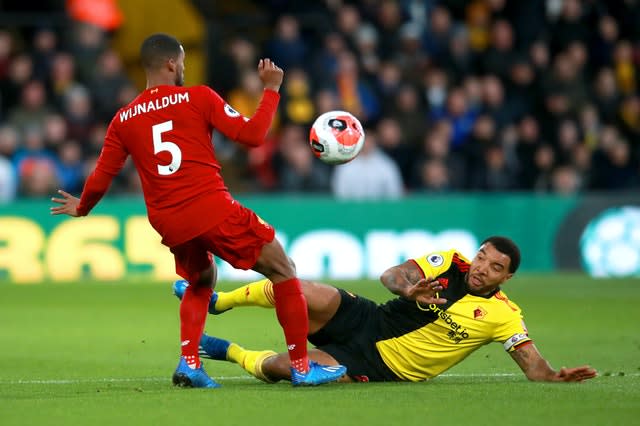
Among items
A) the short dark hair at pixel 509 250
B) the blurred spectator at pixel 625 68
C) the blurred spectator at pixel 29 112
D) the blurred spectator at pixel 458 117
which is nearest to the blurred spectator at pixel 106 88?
the blurred spectator at pixel 29 112

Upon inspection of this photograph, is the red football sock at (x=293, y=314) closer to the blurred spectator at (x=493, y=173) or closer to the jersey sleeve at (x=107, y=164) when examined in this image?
the jersey sleeve at (x=107, y=164)

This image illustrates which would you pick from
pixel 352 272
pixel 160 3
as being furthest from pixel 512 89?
pixel 160 3

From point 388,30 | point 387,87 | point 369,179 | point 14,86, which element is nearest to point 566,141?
point 387,87

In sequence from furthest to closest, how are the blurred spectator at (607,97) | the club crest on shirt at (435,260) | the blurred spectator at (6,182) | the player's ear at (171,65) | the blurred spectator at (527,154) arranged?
the blurred spectator at (607,97)
the blurred spectator at (527,154)
the blurred spectator at (6,182)
the club crest on shirt at (435,260)
the player's ear at (171,65)

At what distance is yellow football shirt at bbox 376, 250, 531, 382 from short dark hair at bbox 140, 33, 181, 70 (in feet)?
6.25

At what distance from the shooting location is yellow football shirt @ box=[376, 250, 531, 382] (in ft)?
24.3

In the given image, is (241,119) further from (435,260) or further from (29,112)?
(29,112)

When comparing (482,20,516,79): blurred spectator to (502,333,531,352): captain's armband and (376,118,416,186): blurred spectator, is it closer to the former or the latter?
(376,118,416,186): blurred spectator

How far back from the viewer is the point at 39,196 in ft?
53.6

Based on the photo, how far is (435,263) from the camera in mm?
7598

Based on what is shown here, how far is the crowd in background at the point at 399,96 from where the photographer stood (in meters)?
17.0

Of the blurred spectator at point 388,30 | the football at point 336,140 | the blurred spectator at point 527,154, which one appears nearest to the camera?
the football at point 336,140

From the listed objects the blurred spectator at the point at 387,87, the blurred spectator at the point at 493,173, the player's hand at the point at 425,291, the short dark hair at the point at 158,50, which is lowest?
the player's hand at the point at 425,291

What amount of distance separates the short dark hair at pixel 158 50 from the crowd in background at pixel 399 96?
959 centimetres
